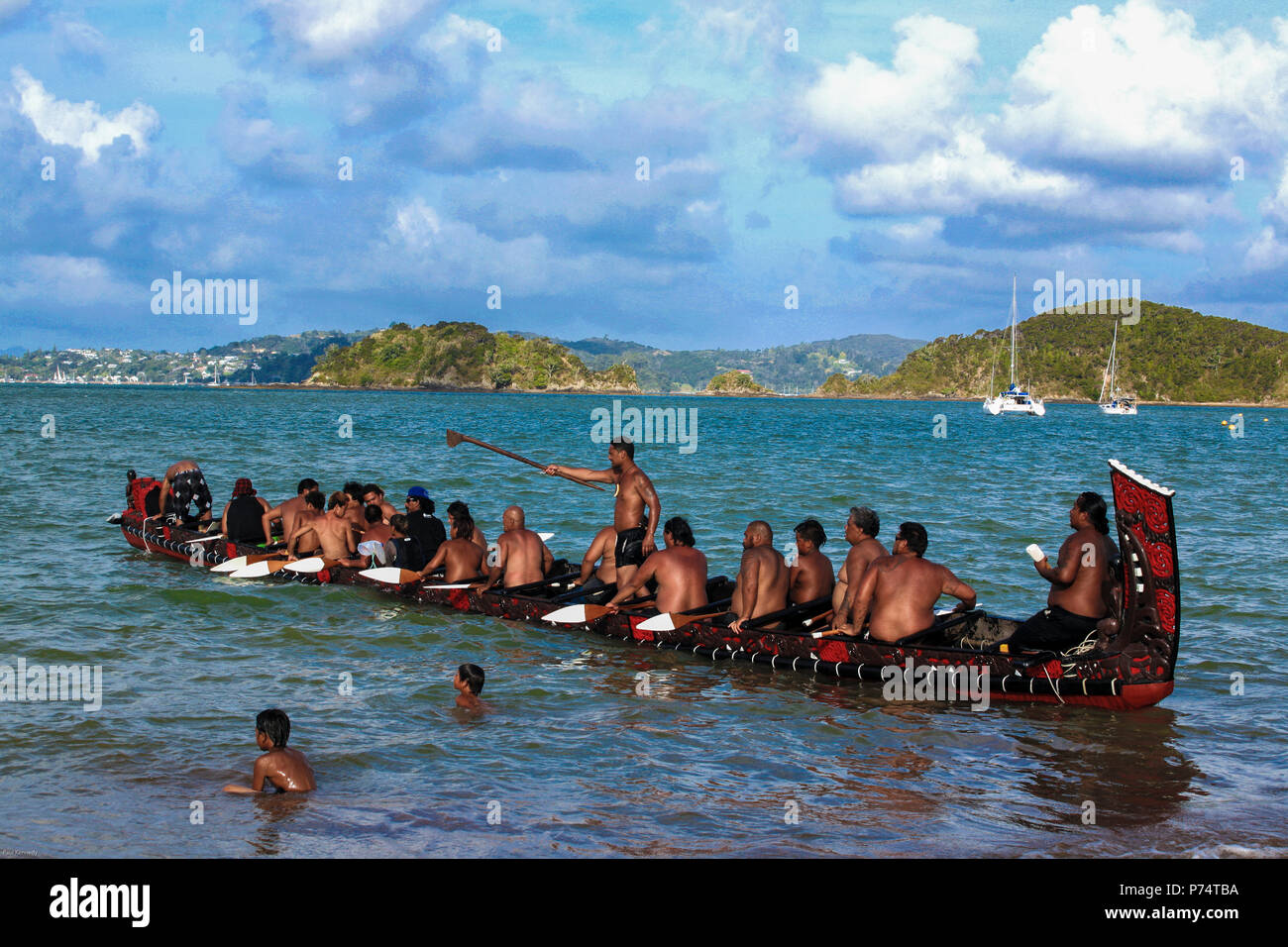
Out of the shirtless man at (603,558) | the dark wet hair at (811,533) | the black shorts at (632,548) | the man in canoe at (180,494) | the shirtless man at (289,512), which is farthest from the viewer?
the man in canoe at (180,494)

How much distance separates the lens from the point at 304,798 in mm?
7816

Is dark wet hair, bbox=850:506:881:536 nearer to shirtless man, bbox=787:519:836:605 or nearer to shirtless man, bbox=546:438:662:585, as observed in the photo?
shirtless man, bbox=787:519:836:605

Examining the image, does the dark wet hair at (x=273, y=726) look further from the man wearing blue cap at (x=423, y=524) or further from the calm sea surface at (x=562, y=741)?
the man wearing blue cap at (x=423, y=524)

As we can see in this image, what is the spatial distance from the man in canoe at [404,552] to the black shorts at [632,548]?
3.65 m

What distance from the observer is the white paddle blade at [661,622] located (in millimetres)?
12672

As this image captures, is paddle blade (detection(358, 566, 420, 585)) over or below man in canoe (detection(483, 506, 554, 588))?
below

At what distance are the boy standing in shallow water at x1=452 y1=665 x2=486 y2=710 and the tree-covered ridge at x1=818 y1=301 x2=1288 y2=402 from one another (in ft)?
549

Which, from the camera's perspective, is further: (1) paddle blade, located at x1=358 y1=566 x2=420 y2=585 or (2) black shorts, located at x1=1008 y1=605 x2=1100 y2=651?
(1) paddle blade, located at x1=358 y1=566 x2=420 y2=585

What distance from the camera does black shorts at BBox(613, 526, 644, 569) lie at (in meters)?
13.8

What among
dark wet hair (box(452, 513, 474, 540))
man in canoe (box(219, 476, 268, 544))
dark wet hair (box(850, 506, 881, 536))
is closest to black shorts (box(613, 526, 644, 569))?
dark wet hair (box(452, 513, 474, 540))

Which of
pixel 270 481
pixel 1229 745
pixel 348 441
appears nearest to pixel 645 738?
pixel 1229 745

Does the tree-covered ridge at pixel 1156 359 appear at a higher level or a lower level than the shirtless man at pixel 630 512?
higher

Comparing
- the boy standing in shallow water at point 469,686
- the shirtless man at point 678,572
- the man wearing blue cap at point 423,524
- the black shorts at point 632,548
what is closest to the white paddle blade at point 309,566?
the man wearing blue cap at point 423,524

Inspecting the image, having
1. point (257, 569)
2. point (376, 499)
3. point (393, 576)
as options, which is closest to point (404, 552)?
point (393, 576)
